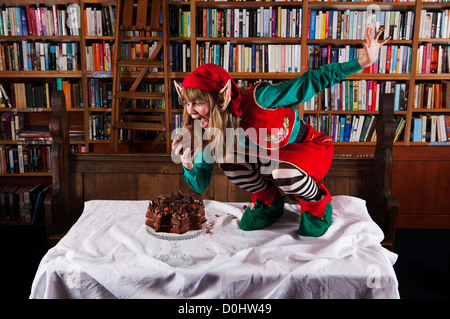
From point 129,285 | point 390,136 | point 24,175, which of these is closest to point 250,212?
point 129,285

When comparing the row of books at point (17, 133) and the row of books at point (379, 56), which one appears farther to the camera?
the row of books at point (17, 133)

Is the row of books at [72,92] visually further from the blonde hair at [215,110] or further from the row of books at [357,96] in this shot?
the blonde hair at [215,110]

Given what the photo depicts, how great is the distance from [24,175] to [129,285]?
252 cm

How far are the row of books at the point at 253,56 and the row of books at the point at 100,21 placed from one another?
0.65 m

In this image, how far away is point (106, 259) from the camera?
1.66 metres

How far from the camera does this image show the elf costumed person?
163 cm

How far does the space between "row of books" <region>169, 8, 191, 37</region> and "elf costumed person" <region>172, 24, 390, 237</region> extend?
6.06ft

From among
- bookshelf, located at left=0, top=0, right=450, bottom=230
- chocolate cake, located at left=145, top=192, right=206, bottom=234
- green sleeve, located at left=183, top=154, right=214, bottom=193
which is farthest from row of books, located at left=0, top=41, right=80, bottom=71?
chocolate cake, located at left=145, top=192, right=206, bottom=234

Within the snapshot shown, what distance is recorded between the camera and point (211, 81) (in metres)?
1.62

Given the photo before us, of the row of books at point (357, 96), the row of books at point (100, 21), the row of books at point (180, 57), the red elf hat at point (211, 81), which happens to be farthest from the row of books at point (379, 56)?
the red elf hat at point (211, 81)

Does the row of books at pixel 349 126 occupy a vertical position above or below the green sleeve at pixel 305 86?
below

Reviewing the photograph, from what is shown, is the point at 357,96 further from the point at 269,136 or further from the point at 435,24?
the point at 269,136

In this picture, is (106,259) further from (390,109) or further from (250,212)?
(390,109)

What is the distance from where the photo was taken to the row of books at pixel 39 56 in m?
3.52
